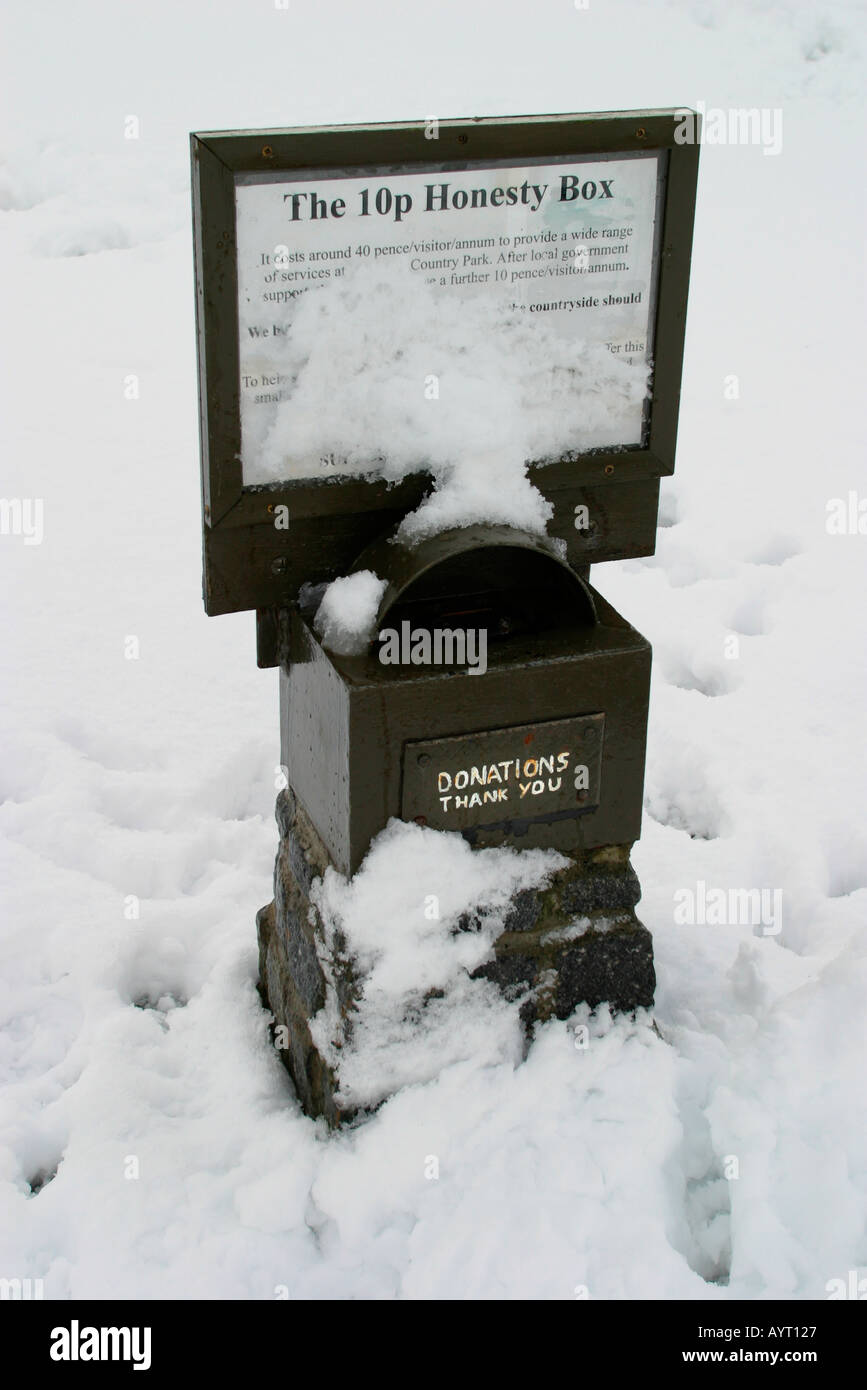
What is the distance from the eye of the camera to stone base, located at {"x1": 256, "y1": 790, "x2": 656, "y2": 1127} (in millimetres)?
3008

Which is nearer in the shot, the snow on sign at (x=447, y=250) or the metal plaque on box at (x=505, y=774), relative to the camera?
the snow on sign at (x=447, y=250)

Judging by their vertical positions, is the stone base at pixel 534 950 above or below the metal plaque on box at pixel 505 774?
below

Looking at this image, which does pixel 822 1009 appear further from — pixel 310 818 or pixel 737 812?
pixel 310 818

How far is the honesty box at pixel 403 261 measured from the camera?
2.55 metres

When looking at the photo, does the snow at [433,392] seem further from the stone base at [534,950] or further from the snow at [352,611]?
the stone base at [534,950]

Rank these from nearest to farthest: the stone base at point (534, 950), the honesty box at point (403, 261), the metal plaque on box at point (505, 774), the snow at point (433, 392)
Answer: the honesty box at point (403, 261), the snow at point (433, 392), the metal plaque on box at point (505, 774), the stone base at point (534, 950)

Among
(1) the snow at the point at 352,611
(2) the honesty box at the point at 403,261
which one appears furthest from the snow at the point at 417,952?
(2) the honesty box at the point at 403,261

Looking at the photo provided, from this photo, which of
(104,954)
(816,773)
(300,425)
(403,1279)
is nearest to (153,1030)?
(104,954)

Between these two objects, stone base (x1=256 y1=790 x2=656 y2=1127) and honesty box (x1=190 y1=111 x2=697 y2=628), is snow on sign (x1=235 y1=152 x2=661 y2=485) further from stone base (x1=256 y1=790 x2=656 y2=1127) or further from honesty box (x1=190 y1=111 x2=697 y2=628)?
stone base (x1=256 y1=790 x2=656 y2=1127)

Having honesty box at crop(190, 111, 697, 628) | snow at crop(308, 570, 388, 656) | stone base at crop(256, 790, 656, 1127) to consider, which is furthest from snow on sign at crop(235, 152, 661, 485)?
stone base at crop(256, 790, 656, 1127)

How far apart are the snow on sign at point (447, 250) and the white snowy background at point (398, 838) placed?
36.3 inches

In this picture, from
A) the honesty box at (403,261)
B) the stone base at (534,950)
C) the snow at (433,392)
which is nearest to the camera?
the honesty box at (403,261)

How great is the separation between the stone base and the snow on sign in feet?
2.93

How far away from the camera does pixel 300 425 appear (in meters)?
2.71
